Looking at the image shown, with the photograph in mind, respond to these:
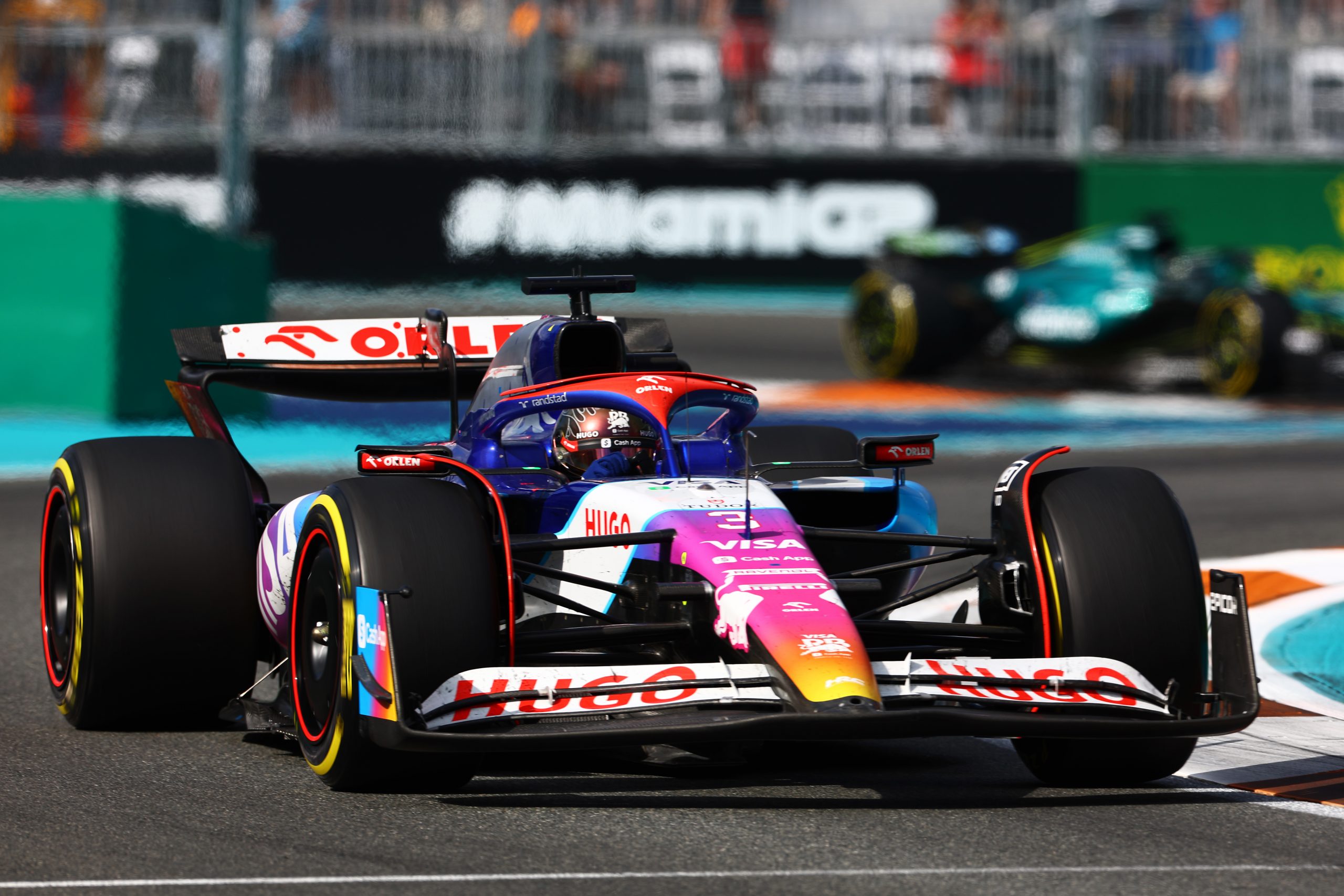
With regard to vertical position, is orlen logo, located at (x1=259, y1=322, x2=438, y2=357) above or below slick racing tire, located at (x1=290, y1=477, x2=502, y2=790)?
above

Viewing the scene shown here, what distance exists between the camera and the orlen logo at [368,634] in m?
5.65

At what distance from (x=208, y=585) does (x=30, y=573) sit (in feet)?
12.3

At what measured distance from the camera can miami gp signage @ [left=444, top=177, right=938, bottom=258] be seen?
2281cm

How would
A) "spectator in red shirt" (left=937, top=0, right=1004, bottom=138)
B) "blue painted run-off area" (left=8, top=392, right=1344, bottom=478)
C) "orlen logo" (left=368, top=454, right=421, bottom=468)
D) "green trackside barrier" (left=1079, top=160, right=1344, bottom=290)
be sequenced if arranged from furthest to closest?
1. "spectator in red shirt" (left=937, top=0, right=1004, bottom=138)
2. "green trackside barrier" (left=1079, top=160, right=1344, bottom=290)
3. "blue painted run-off area" (left=8, top=392, right=1344, bottom=478)
4. "orlen logo" (left=368, top=454, right=421, bottom=468)

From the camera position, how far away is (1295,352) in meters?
17.2

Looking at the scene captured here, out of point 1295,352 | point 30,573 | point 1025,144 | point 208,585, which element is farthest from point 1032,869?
point 1025,144

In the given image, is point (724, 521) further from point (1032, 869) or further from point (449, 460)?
point (1032, 869)

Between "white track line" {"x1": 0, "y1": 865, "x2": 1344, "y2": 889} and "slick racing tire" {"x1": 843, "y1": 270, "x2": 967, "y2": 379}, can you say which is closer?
"white track line" {"x1": 0, "y1": 865, "x2": 1344, "y2": 889}

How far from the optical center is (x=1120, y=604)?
19.7 ft

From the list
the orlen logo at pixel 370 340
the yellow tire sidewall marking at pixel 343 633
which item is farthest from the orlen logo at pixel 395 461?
the orlen logo at pixel 370 340

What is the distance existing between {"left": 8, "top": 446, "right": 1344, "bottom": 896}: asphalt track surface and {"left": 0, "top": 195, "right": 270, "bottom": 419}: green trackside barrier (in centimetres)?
844

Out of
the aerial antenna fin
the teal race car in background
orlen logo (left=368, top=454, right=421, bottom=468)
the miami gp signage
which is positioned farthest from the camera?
the miami gp signage

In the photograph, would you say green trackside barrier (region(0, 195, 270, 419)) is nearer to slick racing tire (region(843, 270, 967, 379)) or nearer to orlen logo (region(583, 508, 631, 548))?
slick racing tire (region(843, 270, 967, 379))

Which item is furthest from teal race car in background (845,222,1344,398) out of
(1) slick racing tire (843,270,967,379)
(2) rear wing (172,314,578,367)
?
(2) rear wing (172,314,578,367)
